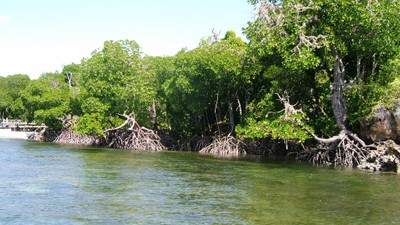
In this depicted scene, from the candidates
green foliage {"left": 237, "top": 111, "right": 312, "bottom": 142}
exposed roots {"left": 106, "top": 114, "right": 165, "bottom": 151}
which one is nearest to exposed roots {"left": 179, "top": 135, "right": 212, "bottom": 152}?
exposed roots {"left": 106, "top": 114, "right": 165, "bottom": 151}

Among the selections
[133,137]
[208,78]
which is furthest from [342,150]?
[133,137]

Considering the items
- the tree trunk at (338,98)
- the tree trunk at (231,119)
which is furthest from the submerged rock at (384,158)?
the tree trunk at (231,119)

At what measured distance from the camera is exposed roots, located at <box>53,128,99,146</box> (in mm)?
41969

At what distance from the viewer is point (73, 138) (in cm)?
4400

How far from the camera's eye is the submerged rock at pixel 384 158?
72.8 ft

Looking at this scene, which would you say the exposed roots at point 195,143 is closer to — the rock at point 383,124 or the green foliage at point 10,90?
the rock at point 383,124

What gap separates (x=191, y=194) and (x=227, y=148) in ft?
→ 54.7

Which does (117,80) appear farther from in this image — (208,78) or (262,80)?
(262,80)

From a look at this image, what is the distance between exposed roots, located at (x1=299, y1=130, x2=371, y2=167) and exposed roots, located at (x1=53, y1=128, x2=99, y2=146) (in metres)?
21.5

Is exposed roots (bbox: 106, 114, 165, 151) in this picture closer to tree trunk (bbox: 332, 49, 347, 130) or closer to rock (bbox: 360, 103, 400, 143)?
tree trunk (bbox: 332, 49, 347, 130)

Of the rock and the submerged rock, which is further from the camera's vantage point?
the rock

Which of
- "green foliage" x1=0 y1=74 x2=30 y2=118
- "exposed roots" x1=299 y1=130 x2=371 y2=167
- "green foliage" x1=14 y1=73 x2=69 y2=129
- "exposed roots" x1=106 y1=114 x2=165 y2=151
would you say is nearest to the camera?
"exposed roots" x1=299 y1=130 x2=371 y2=167

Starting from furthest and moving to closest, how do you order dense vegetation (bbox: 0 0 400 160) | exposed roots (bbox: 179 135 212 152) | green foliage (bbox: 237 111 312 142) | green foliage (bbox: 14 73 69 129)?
green foliage (bbox: 14 73 69 129), exposed roots (bbox: 179 135 212 152), green foliage (bbox: 237 111 312 142), dense vegetation (bbox: 0 0 400 160)

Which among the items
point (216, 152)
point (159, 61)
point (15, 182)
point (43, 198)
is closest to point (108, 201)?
point (43, 198)
